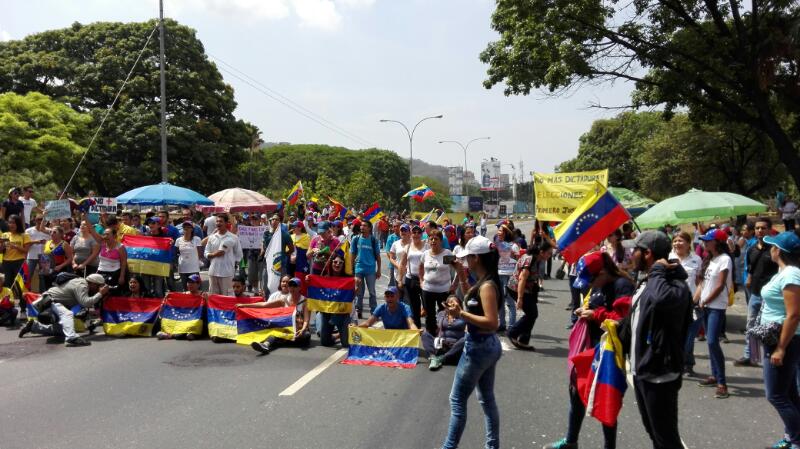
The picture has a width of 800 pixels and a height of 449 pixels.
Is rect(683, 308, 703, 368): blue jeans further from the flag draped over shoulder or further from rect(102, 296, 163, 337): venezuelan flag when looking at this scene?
rect(102, 296, 163, 337): venezuelan flag

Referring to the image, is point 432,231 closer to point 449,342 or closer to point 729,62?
point 449,342

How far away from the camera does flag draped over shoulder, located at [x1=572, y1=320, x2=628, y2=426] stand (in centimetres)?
397

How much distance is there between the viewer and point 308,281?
859 centimetres

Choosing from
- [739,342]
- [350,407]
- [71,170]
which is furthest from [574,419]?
[71,170]

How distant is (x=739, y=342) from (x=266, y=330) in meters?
6.80

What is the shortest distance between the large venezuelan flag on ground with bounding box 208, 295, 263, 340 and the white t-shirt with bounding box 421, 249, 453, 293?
2.76 meters

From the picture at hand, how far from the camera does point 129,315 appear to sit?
930 centimetres

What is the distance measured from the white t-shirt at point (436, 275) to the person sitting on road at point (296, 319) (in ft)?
5.83

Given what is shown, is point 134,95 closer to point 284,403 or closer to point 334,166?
point 284,403

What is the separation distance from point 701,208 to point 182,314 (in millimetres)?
8820

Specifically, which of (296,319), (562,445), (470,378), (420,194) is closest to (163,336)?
(296,319)

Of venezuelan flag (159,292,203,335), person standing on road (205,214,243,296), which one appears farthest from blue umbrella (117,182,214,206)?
venezuelan flag (159,292,203,335)

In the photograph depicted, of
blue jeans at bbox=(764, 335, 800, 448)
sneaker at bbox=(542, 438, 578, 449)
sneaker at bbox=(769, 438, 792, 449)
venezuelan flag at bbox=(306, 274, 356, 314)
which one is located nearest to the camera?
blue jeans at bbox=(764, 335, 800, 448)

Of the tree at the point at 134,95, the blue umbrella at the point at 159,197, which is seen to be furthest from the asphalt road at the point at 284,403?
the tree at the point at 134,95
